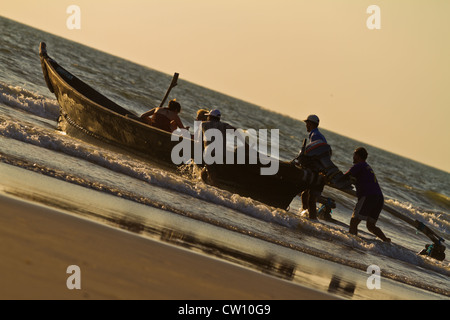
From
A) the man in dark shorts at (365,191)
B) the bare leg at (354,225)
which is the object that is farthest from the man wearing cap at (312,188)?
the bare leg at (354,225)

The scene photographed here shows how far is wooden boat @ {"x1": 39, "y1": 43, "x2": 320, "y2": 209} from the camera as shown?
12688 millimetres

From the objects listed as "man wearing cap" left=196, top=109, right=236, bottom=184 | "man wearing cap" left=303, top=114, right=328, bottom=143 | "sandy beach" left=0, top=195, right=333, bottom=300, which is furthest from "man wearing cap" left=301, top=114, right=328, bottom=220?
"sandy beach" left=0, top=195, right=333, bottom=300

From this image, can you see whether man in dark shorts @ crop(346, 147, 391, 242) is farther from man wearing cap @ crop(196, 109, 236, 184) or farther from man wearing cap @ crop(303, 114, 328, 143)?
man wearing cap @ crop(196, 109, 236, 184)

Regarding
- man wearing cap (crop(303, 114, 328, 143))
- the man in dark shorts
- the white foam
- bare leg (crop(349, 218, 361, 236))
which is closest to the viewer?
the man in dark shorts

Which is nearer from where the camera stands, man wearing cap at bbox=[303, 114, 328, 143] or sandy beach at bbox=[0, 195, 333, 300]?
sandy beach at bbox=[0, 195, 333, 300]

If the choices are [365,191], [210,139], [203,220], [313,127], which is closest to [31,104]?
[210,139]

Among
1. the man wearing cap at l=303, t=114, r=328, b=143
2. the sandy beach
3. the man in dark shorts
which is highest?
the man wearing cap at l=303, t=114, r=328, b=143

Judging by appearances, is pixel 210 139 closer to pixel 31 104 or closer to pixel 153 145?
pixel 153 145

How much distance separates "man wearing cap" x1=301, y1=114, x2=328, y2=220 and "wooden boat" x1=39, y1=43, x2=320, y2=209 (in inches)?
10.1

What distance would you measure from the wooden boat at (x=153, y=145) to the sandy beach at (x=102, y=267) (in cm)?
624

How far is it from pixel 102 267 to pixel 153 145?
901cm

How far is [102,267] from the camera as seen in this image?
5.03 m

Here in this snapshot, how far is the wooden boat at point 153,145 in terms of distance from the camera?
41.6 feet

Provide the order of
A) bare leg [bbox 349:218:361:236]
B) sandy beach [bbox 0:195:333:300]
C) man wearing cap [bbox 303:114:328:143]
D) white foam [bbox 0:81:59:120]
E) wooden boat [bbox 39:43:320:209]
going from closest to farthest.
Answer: sandy beach [bbox 0:195:333:300]
bare leg [bbox 349:218:361:236]
man wearing cap [bbox 303:114:328:143]
wooden boat [bbox 39:43:320:209]
white foam [bbox 0:81:59:120]
